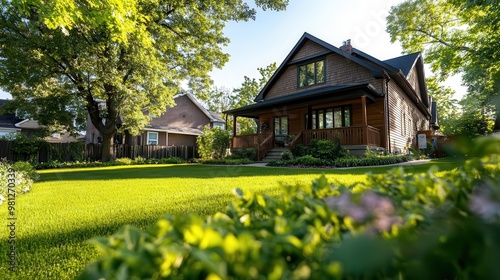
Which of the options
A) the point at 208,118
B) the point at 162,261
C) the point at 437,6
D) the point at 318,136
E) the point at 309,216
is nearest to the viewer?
the point at 162,261

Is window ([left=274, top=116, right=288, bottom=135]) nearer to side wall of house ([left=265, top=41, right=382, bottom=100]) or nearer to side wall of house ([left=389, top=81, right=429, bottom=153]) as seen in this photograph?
side wall of house ([left=265, top=41, right=382, bottom=100])

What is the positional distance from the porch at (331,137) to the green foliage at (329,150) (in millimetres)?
494

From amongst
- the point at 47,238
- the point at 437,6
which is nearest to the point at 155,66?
the point at 47,238

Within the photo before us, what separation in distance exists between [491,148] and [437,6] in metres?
22.3

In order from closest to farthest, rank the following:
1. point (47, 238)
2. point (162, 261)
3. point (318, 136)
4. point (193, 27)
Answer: point (162, 261) < point (47, 238) < point (318, 136) < point (193, 27)

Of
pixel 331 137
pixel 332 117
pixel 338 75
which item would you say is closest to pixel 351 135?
pixel 331 137

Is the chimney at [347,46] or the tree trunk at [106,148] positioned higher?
the chimney at [347,46]

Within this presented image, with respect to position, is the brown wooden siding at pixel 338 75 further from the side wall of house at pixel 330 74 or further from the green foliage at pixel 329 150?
the green foliage at pixel 329 150

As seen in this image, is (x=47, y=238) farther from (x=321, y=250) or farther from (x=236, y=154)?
(x=236, y=154)

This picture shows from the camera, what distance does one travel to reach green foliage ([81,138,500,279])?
42 centimetres

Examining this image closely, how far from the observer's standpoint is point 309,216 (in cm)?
73

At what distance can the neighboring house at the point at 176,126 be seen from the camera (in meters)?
23.5

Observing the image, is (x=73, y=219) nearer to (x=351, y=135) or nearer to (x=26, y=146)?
(x=351, y=135)

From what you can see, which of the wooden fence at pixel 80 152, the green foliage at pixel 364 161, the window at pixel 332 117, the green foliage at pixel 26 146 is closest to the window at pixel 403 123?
the window at pixel 332 117
